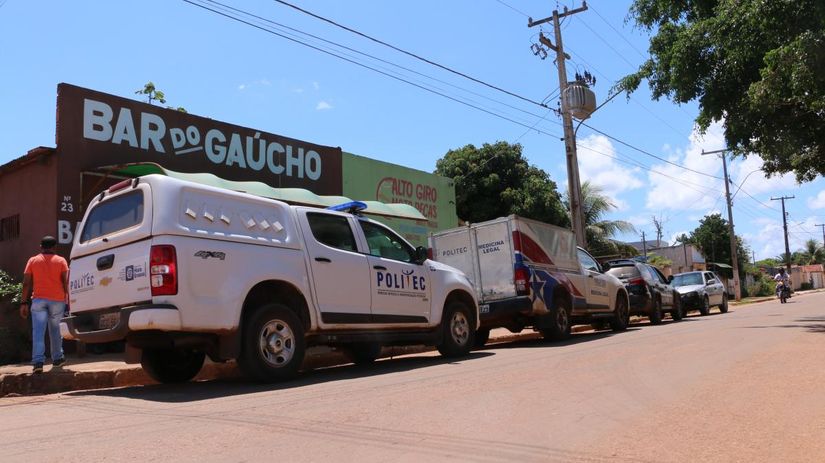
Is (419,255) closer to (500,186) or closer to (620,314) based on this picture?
(620,314)

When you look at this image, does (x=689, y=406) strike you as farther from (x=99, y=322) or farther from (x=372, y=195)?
(x=372, y=195)

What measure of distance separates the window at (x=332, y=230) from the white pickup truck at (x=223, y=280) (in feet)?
0.05

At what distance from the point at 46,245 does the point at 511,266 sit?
24.4ft

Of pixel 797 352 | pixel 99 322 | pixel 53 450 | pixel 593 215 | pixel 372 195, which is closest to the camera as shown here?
pixel 53 450

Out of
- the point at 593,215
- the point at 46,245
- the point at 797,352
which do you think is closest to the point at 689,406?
the point at 797,352

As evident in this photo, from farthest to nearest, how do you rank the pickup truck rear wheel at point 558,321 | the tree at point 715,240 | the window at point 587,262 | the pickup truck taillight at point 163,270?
the tree at point 715,240
the window at point 587,262
the pickup truck rear wheel at point 558,321
the pickup truck taillight at point 163,270

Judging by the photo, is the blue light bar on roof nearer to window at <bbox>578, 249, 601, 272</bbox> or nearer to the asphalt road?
the asphalt road

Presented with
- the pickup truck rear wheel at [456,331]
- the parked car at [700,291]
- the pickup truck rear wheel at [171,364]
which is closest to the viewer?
the pickup truck rear wheel at [171,364]

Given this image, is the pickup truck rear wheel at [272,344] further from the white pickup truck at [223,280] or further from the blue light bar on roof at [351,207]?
the blue light bar on roof at [351,207]

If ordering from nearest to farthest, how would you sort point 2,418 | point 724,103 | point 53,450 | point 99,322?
point 53,450 < point 2,418 < point 99,322 < point 724,103

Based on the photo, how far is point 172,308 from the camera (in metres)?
6.15

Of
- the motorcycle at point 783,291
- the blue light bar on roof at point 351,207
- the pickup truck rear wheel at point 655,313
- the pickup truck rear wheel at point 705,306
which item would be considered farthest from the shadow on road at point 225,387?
the motorcycle at point 783,291

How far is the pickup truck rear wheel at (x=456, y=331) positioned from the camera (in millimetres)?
9496

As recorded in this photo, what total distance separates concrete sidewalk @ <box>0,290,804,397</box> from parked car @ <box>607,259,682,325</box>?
9.61 meters
